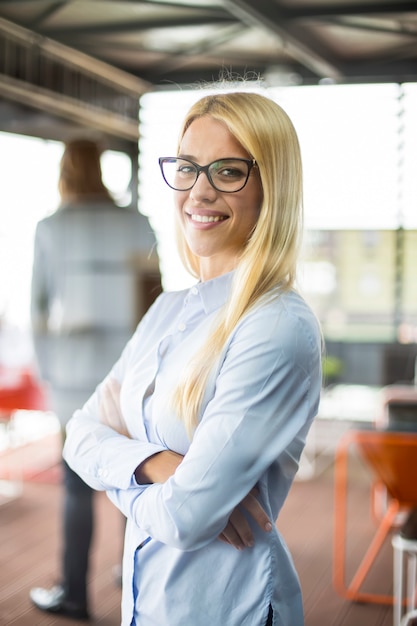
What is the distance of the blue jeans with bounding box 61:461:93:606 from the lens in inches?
90.8

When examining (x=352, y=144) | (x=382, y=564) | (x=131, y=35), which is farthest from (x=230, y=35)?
(x=382, y=564)

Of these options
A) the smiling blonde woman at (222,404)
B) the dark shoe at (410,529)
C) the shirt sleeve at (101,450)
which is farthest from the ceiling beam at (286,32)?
the dark shoe at (410,529)

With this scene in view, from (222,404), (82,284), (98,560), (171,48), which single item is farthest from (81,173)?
(222,404)

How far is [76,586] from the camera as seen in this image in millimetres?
2309

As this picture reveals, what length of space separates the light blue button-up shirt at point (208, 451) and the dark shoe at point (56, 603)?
823 millimetres

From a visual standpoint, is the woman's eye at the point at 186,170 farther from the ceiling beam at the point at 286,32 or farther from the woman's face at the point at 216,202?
the ceiling beam at the point at 286,32

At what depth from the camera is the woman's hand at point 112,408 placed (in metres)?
1.46

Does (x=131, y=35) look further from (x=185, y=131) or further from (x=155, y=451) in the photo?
(x=155, y=451)

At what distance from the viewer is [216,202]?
1319mm

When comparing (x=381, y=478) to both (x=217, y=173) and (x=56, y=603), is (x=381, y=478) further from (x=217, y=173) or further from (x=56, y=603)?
(x=217, y=173)

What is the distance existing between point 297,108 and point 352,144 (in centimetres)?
20

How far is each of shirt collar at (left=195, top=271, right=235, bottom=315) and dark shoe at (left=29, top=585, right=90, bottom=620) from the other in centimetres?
116

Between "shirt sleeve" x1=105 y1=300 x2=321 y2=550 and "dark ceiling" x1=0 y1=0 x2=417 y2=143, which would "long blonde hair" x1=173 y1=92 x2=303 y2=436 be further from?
"dark ceiling" x1=0 y1=0 x2=417 y2=143

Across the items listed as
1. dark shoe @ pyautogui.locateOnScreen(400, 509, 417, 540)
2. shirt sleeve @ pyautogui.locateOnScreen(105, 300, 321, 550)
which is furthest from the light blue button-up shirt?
dark shoe @ pyautogui.locateOnScreen(400, 509, 417, 540)
